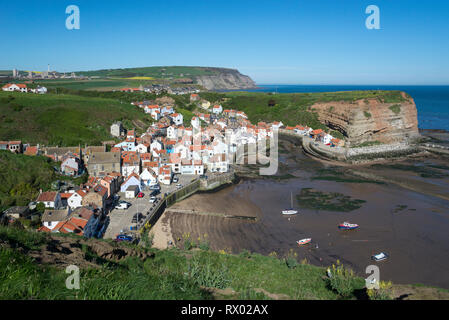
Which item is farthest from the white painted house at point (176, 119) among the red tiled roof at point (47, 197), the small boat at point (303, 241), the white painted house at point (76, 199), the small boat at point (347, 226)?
the small boat at point (303, 241)

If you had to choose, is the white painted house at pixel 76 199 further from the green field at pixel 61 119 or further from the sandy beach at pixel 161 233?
the green field at pixel 61 119

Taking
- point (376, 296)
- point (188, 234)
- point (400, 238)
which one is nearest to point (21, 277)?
point (376, 296)

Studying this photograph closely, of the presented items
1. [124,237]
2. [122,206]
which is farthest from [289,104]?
[124,237]

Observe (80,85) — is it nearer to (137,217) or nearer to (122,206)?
(122,206)

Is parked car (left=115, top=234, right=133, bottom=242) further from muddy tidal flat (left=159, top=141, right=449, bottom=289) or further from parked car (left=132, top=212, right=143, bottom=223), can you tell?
muddy tidal flat (left=159, top=141, right=449, bottom=289)

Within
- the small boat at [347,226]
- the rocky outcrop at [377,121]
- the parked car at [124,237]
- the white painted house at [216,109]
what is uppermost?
the white painted house at [216,109]

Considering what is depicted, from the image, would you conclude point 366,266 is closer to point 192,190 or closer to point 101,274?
point 101,274
